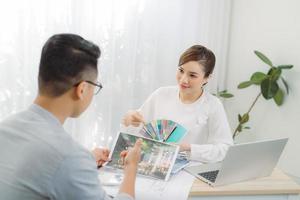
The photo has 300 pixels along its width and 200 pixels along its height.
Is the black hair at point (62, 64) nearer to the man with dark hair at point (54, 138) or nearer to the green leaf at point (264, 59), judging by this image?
the man with dark hair at point (54, 138)

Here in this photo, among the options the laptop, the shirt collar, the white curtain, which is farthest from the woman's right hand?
the white curtain

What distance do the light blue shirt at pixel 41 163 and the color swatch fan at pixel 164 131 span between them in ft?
2.72

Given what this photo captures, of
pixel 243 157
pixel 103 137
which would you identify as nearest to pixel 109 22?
pixel 103 137

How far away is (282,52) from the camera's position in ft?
9.78

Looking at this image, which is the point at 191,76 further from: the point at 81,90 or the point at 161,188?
the point at 81,90

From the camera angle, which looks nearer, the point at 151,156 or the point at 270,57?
the point at 151,156

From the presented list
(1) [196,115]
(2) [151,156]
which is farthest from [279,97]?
(2) [151,156]

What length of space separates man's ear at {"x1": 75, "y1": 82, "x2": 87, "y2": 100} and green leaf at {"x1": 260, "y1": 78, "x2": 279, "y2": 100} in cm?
201

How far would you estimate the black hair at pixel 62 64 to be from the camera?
1.15 meters

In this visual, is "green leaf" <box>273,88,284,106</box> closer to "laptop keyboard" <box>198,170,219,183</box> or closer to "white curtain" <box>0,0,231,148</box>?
"white curtain" <box>0,0,231,148</box>

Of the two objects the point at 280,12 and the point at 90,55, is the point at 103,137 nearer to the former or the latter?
the point at 280,12

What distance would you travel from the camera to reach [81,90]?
46.4 inches

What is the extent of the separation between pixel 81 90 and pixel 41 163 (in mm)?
252

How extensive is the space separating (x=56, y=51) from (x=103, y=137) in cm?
213
